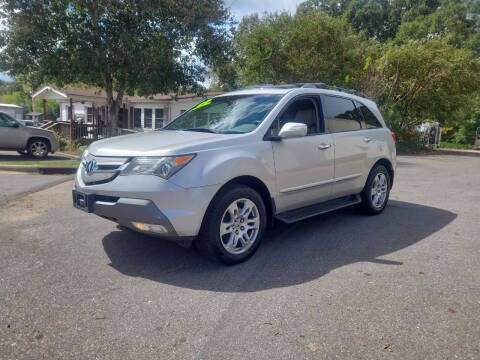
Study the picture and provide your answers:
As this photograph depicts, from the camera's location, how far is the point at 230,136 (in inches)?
169

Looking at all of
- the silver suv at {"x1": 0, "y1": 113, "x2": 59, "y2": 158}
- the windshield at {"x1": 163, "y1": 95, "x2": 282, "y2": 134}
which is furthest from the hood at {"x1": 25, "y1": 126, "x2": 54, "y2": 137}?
the windshield at {"x1": 163, "y1": 95, "x2": 282, "y2": 134}

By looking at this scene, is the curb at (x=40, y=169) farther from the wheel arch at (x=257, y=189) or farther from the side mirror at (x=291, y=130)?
the side mirror at (x=291, y=130)

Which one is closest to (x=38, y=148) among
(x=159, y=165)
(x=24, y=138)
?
(x=24, y=138)

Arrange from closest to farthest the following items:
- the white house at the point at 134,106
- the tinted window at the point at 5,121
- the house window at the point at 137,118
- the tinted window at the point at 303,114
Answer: the tinted window at the point at 303,114 < the tinted window at the point at 5,121 < the white house at the point at 134,106 < the house window at the point at 137,118

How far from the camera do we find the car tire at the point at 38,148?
1319 cm

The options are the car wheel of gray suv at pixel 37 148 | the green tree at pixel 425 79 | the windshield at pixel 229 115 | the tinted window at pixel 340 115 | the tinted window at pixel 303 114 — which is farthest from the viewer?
the green tree at pixel 425 79

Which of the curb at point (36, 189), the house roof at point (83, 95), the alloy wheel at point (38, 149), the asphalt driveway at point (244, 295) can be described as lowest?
the asphalt driveway at point (244, 295)

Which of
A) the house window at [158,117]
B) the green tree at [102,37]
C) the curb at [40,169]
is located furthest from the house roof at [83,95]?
the curb at [40,169]

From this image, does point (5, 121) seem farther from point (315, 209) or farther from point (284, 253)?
point (284, 253)

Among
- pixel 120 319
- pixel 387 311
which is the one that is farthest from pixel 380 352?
pixel 120 319

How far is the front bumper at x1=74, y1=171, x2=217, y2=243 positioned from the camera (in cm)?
369

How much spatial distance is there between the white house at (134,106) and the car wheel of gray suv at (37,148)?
1141 cm

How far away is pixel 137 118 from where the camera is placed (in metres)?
30.3

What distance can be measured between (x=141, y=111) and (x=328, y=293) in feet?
91.2
